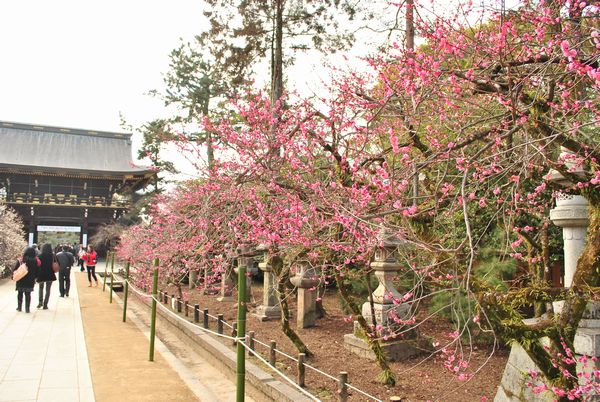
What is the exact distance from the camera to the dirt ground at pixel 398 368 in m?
4.76

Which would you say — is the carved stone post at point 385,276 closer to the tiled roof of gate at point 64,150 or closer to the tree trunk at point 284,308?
the tree trunk at point 284,308

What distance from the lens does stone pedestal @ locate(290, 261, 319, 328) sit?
819 cm

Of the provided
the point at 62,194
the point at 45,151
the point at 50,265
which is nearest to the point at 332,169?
the point at 50,265

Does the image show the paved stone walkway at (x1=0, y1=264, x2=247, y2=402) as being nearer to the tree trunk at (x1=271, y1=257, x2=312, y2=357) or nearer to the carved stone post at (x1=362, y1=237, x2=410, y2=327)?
the tree trunk at (x1=271, y1=257, x2=312, y2=357)

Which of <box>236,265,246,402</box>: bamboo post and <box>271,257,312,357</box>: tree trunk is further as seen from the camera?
<box>271,257,312,357</box>: tree trunk

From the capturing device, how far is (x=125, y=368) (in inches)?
252

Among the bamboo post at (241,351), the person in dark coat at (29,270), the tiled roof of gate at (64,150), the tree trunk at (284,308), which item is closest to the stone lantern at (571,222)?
the bamboo post at (241,351)

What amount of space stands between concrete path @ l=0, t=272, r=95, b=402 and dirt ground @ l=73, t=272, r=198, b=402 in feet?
0.51

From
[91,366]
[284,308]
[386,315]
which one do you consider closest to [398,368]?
[386,315]

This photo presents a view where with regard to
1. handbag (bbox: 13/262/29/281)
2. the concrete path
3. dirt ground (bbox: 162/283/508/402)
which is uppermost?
handbag (bbox: 13/262/29/281)

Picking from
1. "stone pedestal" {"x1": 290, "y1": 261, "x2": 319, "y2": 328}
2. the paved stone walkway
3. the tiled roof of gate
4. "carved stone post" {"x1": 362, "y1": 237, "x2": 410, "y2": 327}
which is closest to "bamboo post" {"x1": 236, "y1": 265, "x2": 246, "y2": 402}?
the paved stone walkway

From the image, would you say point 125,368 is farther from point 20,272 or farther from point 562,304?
point 562,304

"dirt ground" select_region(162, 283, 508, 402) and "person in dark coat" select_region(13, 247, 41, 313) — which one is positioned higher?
"person in dark coat" select_region(13, 247, 41, 313)

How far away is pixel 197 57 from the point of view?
79.5ft
